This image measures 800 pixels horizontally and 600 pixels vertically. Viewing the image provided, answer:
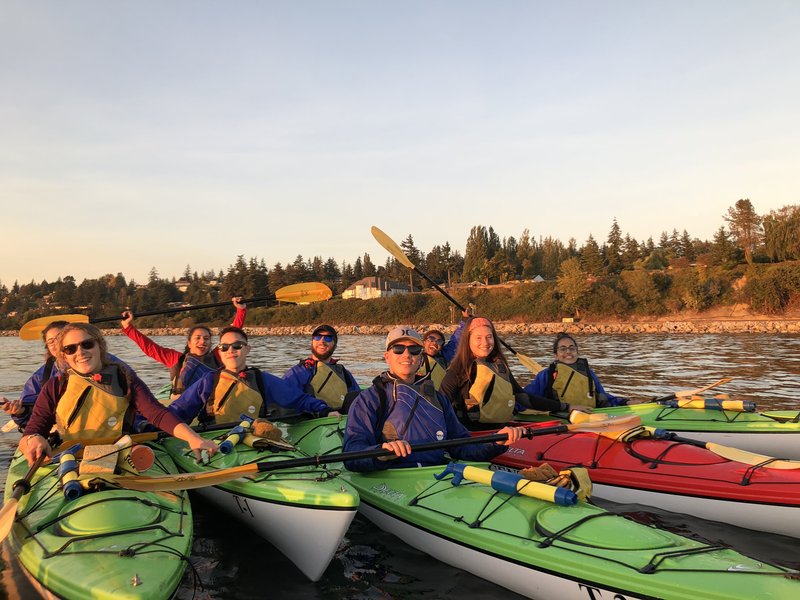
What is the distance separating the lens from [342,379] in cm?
779

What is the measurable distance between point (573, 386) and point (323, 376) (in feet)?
11.2

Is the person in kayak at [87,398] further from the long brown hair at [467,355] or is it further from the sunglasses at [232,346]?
the long brown hair at [467,355]

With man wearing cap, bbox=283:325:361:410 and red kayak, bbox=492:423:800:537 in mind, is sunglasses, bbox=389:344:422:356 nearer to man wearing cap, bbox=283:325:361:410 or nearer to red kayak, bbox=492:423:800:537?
red kayak, bbox=492:423:800:537

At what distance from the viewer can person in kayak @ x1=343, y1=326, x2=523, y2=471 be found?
15.0 ft

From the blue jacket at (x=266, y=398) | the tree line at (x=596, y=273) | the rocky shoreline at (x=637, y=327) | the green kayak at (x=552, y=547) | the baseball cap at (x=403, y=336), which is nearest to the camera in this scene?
the green kayak at (x=552, y=547)

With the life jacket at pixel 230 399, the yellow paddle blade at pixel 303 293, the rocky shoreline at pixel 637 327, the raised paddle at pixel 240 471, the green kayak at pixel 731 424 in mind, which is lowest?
the rocky shoreline at pixel 637 327

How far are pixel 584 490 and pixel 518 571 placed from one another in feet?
2.66

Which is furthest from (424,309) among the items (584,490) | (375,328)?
(584,490)

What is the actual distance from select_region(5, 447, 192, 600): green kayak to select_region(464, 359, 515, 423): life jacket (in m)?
3.21

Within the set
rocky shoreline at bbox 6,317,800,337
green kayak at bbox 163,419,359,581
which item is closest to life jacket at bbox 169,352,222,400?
green kayak at bbox 163,419,359,581

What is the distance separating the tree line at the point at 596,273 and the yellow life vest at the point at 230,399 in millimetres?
27970

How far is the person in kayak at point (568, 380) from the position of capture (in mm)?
7320

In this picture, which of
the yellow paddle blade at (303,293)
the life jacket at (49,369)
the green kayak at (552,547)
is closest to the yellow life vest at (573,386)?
the green kayak at (552,547)

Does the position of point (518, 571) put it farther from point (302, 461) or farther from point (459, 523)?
point (302, 461)
